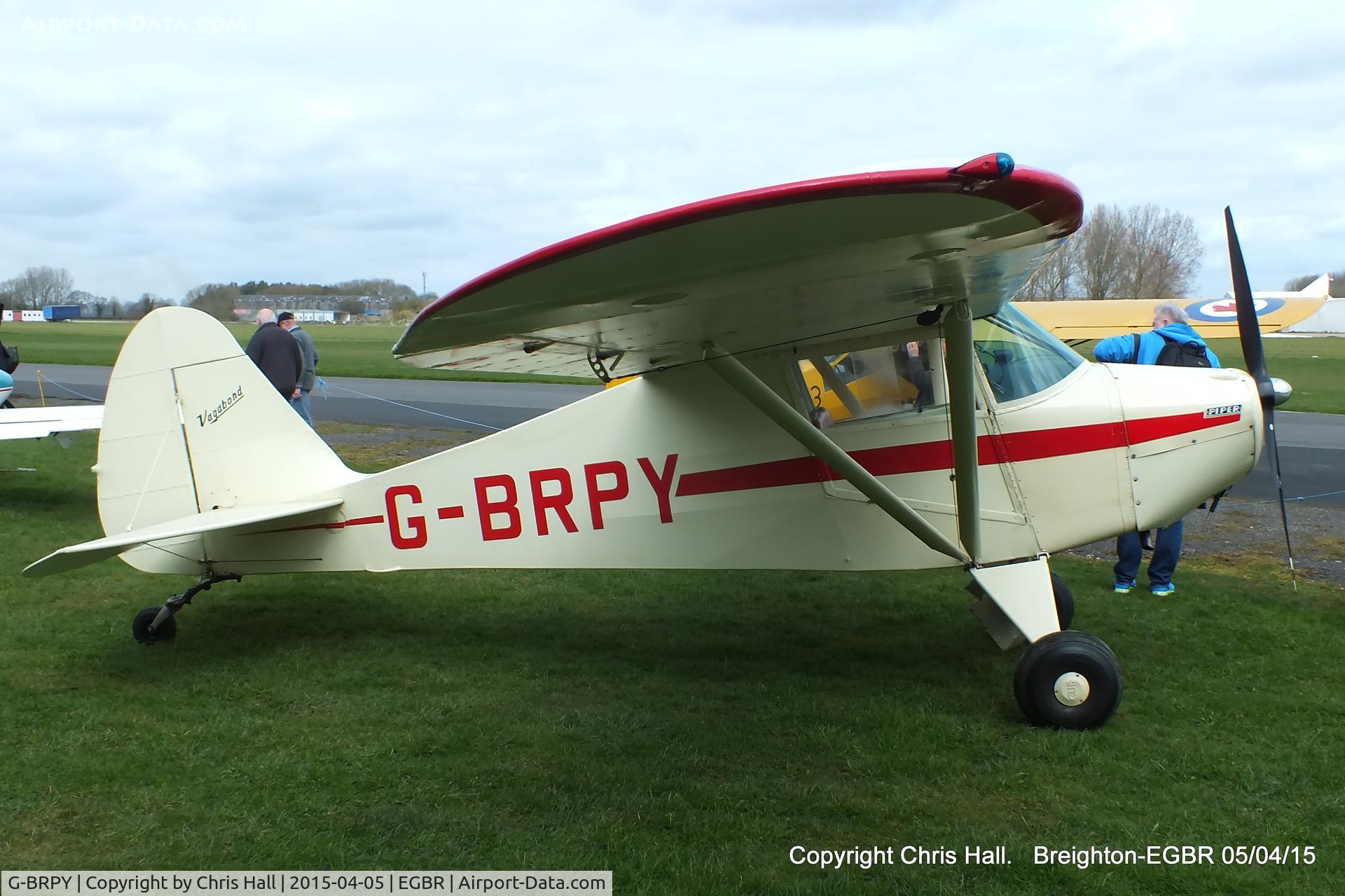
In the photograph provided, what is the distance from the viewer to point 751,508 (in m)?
4.73

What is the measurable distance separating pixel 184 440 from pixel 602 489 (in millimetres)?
2527

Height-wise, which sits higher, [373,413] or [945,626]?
[373,413]

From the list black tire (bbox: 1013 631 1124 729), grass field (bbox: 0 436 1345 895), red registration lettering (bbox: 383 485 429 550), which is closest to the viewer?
grass field (bbox: 0 436 1345 895)

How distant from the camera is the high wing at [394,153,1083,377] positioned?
239 centimetres

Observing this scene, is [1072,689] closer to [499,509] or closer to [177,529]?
[499,509]

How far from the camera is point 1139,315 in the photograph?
1541 centimetres

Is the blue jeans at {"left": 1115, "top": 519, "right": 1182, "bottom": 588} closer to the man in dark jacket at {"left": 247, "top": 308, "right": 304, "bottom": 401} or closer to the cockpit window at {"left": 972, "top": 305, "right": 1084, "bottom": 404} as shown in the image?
the cockpit window at {"left": 972, "top": 305, "right": 1084, "bottom": 404}

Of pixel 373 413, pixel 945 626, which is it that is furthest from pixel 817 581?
pixel 373 413

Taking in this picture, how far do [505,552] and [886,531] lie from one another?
2.01 m

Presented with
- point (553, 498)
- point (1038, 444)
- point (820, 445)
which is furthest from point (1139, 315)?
point (553, 498)

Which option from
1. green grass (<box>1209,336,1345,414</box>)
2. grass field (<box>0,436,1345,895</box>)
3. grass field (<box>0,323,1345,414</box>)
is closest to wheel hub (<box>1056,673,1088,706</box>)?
grass field (<box>0,436,1345,895</box>)

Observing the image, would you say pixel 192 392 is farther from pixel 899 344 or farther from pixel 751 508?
pixel 899 344

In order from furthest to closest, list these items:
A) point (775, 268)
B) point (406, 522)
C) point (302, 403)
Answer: point (302, 403)
point (406, 522)
point (775, 268)

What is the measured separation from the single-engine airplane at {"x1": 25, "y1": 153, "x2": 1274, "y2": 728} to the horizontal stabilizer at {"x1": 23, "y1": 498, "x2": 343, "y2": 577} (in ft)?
0.06
